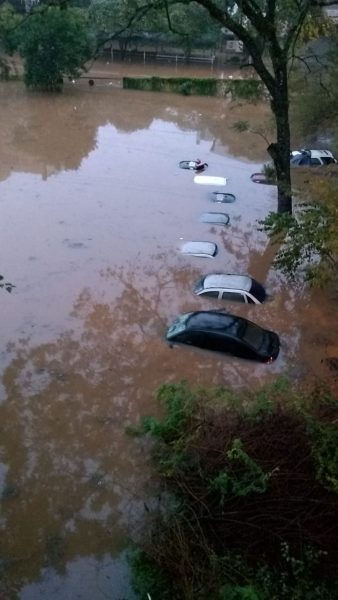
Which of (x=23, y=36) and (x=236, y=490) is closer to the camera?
(x=236, y=490)

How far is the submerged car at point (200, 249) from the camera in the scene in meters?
19.2

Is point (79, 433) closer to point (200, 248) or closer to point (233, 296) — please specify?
point (233, 296)

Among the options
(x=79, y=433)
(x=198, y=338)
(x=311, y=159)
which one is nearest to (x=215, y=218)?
(x=311, y=159)

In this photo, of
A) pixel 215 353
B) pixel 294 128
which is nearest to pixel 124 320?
pixel 215 353

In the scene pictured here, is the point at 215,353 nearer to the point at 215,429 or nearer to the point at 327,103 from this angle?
the point at 215,429

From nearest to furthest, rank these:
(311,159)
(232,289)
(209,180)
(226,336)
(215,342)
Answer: (226,336), (215,342), (232,289), (209,180), (311,159)

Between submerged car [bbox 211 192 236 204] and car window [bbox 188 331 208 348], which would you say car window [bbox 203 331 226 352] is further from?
submerged car [bbox 211 192 236 204]

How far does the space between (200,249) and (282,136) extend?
4448 millimetres

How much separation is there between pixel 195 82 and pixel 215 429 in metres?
35.9

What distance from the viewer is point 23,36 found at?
3897cm

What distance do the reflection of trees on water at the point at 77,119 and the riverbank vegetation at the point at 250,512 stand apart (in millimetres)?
19311

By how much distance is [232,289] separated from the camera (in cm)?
1606

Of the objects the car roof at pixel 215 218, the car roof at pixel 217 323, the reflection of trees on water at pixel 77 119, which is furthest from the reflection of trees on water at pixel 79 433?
the reflection of trees on water at pixel 77 119

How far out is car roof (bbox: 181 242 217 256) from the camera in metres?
19.3
